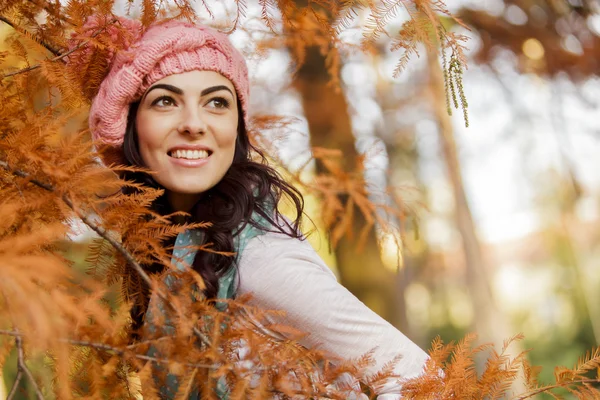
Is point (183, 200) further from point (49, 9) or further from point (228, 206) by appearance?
point (49, 9)

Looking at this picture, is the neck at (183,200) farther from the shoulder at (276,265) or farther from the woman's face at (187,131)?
the shoulder at (276,265)

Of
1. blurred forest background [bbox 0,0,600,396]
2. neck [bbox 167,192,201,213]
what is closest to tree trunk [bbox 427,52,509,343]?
blurred forest background [bbox 0,0,600,396]

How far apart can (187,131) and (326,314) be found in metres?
0.72

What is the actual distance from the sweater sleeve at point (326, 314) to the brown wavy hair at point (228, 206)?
13 centimetres

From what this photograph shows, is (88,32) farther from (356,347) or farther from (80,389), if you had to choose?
(356,347)

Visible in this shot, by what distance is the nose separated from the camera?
6.19 feet

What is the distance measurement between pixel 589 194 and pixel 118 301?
11.4 meters

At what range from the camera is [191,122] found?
189cm

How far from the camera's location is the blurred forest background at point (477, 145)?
408 cm

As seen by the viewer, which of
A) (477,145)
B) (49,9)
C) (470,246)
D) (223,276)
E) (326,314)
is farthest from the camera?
(477,145)

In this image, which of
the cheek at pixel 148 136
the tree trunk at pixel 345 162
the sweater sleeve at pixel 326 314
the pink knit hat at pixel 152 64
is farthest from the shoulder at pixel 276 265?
the tree trunk at pixel 345 162

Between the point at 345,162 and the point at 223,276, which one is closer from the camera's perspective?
the point at 223,276

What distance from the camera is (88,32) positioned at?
179cm

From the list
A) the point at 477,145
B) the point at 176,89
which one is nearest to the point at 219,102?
the point at 176,89
